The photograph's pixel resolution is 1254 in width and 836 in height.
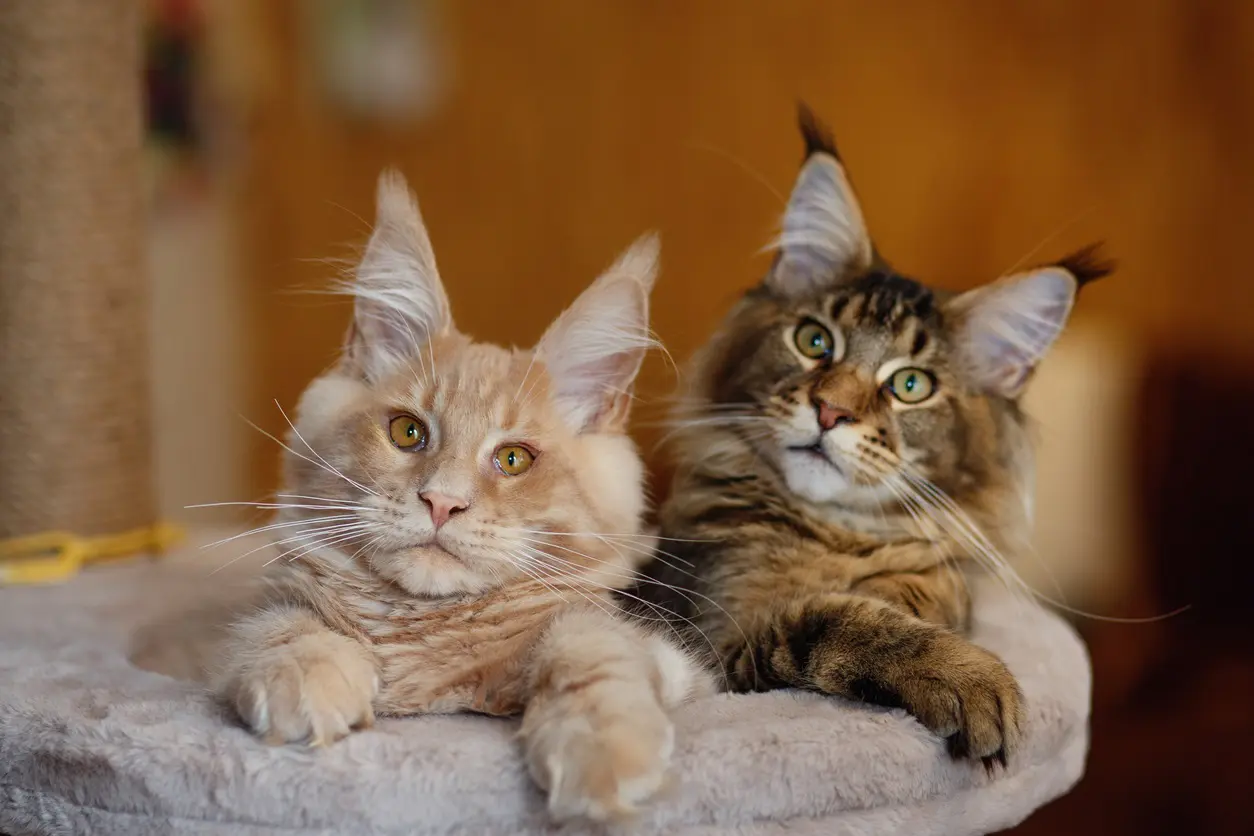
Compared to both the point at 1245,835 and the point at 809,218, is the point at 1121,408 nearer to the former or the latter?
the point at 1245,835

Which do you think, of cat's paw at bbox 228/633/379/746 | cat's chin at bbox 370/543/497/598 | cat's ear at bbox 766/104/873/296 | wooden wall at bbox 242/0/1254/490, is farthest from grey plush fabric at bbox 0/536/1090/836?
wooden wall at bbox 242/0/1254/490

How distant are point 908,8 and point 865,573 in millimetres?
2679

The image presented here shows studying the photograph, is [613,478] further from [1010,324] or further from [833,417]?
[1010,324]

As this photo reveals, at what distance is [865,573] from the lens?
4.58 feet

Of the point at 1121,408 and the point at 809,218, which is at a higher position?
the point at 809,218

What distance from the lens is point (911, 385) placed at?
1.44 m

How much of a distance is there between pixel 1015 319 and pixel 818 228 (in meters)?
0.30

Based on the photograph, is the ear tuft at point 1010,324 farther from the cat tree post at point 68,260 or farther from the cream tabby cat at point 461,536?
the cat tree post at point 68,260

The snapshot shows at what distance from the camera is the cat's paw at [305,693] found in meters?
0.94

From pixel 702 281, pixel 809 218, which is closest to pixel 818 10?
pixel 702 281

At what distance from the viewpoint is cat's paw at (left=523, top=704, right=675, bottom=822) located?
86 cm

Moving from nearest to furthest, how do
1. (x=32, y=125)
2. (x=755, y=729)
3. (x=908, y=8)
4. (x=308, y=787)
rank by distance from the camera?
(x=308, y=787) → (x=755, y=729) → (x=32, y=125) → (x=908, y=8)

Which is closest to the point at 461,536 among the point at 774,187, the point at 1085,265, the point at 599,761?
the point at 599,761

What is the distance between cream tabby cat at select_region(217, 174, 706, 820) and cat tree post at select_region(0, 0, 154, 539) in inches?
31.1
